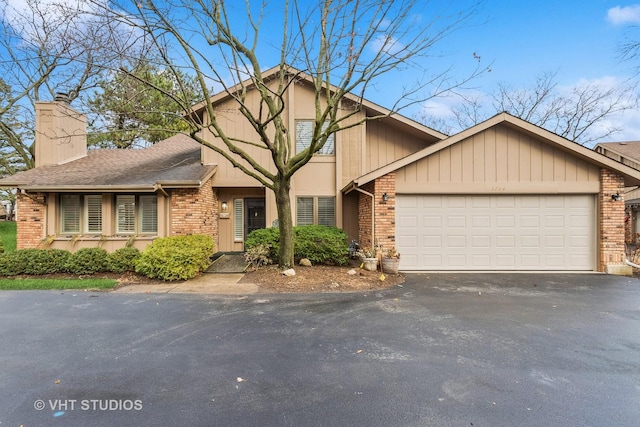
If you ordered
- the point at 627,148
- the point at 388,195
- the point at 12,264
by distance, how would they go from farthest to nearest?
the point at 627,148 → the point at 388,195 → the point at 12,264

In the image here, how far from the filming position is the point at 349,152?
1159 cm

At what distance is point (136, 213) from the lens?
1078 centimetres

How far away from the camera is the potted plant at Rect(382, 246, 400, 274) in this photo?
8805mm

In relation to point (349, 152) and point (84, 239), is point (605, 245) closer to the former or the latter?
point (349, 152)

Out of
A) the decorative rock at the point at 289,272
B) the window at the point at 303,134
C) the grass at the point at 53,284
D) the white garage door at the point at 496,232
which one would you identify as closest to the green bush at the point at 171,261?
the grass at the point at 53,284

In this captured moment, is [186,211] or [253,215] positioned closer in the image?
[186,211]

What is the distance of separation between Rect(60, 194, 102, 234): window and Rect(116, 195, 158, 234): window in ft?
2.18

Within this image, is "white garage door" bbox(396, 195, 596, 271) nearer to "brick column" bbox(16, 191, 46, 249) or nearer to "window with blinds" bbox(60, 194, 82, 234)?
"window with blinds" bbox(60, 194, 82, 234)

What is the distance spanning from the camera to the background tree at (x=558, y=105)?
21.2m

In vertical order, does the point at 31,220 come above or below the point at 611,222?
above

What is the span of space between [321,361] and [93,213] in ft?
35.0

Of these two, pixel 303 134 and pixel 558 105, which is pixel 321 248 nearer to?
pixel 303 134

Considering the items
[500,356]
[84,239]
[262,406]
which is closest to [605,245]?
[500,356]

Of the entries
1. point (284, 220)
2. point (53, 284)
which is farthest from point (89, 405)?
point (53, 284)
